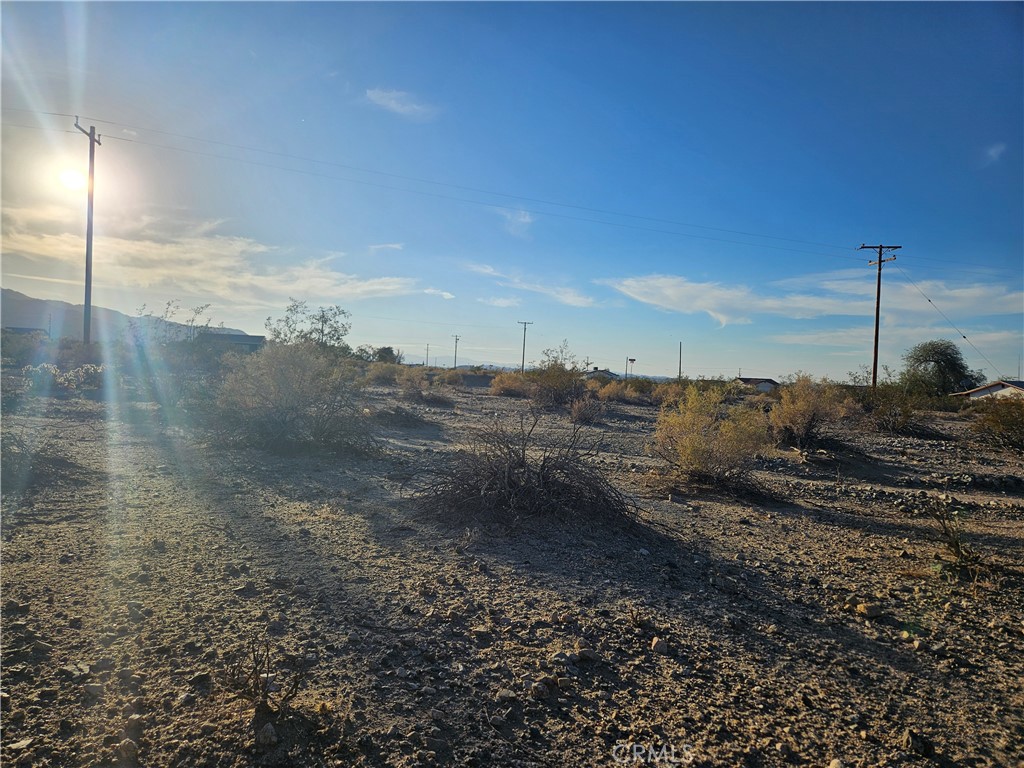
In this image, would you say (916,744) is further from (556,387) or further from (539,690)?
(556,387)

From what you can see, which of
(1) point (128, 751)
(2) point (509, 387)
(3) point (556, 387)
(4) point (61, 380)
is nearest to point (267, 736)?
(1) point (128, 751)

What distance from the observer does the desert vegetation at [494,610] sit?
2658 millimetres

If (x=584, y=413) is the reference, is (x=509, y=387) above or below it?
above

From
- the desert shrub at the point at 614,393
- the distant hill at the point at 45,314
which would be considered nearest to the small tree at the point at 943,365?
the desert shrub at the point at 614,393

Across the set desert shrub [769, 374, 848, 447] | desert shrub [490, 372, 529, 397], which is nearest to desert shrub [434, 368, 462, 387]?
desert shrub [490, 372, 529, 397]

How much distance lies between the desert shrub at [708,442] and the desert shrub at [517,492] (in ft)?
8.29

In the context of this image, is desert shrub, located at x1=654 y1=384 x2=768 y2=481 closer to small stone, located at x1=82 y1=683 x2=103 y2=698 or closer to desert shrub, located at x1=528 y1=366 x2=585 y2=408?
small stone, located at x1=82 y1=683 x2=103 y2=698

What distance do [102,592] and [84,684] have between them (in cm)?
130

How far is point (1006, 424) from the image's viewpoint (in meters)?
15.2

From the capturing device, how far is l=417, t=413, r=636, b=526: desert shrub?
6160mm

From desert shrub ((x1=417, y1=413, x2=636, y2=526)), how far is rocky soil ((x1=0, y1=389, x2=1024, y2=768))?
29 cm

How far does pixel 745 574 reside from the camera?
4961 millimetres

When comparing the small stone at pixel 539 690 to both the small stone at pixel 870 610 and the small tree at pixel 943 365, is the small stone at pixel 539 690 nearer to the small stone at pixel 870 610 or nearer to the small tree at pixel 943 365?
the small stone at pixel 870 610

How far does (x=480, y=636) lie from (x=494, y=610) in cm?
39
